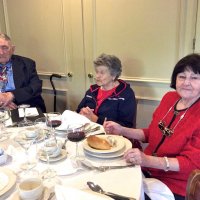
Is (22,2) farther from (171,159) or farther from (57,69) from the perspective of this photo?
(171,159)

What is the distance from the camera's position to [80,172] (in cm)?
122

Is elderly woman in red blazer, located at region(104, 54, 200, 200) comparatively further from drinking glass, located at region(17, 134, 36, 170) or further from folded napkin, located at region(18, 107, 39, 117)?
folded napkin, located at region(18, 107, 39, 117)

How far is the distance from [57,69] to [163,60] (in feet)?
4.53

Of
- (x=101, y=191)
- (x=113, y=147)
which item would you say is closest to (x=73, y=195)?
(x=101, y=191)

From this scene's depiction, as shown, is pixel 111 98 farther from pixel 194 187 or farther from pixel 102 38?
pixel 194 187

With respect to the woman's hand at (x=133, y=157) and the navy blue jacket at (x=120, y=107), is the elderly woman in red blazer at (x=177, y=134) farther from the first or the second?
the navy blue jacket at (x=120, y=107)

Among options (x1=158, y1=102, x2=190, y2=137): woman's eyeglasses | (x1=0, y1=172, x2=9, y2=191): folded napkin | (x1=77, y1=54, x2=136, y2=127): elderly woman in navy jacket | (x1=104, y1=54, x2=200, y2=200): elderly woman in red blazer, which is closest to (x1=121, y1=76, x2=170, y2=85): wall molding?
(x1=77, y1=54, x2=136, y2=127): elderly woman in navy jacket

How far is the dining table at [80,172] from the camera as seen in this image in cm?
102

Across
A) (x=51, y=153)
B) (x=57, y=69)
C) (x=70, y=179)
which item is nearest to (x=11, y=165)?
(x=51, y=153)

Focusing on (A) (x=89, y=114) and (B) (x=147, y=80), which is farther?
(B) (x=147, y=80)

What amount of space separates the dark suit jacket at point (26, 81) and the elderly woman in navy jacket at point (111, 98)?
0.79 m

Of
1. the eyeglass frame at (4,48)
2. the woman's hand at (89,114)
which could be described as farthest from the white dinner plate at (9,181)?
the eyeglass frame at (4,48)

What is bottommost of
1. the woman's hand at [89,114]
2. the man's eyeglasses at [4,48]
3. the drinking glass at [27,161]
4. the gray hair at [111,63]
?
the woman's hand at [89,114]

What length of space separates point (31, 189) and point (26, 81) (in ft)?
6.73
